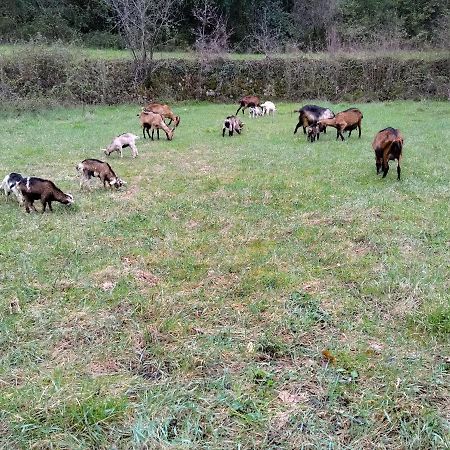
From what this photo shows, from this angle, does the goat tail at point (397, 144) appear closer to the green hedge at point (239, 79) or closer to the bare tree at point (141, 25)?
the green hedge at point (239, 79)

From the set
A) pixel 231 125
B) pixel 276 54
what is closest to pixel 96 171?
pixel 231 125

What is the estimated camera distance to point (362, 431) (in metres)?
2.79

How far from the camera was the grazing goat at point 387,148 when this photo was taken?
320 inches

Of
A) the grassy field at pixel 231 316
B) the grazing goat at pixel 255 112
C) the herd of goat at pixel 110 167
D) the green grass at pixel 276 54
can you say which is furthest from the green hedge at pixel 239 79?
the grassy field at pixel 231 316

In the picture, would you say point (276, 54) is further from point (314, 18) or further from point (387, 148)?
point (387, 148)

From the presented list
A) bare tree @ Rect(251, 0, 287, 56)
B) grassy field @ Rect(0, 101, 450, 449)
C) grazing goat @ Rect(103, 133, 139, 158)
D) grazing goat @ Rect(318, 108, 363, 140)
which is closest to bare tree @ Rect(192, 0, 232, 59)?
bare tree @ Rect(251, 0, 287, 56)

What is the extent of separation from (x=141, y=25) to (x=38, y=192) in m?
19.8

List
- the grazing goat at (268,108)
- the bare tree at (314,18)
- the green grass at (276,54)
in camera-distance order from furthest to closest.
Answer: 1. the bare tree at (314,18)
2. the green grass at (276,54)
3. the grazing goat at (268,108)

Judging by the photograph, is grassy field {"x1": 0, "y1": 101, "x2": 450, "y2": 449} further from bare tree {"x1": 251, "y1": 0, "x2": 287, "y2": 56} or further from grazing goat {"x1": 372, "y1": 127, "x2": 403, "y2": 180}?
bare tree {"x1": 251, "y1": 0, "x2": 287, "y2": 56}

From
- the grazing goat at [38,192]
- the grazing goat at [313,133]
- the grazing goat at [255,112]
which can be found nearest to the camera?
the grazing goat at [38,192]

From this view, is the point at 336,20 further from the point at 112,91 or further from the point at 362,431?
the point at 362,431

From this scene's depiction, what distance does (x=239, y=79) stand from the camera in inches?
1024

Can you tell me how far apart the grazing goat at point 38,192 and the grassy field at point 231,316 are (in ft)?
0.71

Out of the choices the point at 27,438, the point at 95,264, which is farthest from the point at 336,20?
the point at 27,438
